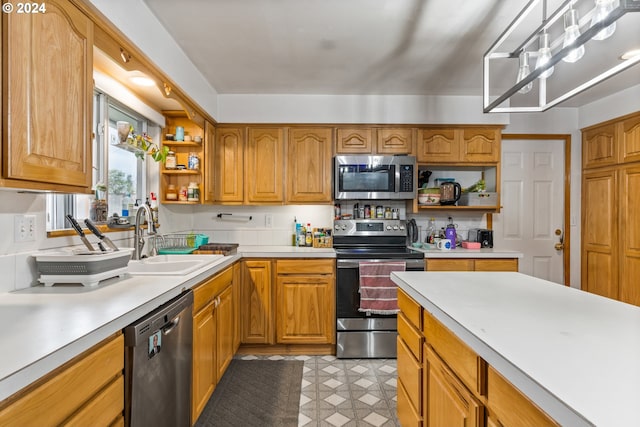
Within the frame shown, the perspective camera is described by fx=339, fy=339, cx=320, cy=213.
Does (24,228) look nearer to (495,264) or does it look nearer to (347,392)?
(347,392)

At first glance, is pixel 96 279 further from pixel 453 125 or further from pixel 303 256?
pixel 453 125

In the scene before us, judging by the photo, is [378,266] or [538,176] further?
[538,176]

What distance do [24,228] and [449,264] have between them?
9.33ft

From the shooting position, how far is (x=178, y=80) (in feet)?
7.69

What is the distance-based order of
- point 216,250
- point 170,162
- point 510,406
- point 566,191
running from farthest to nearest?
point 566,191 → point 170,162 → point 216,250 → point 510,406

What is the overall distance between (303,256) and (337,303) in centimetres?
49

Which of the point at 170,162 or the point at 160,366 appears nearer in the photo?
the point at 160,366

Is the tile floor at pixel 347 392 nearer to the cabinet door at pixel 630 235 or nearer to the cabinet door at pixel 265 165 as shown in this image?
the cabinet door at pixel 265 165

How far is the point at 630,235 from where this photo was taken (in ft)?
10.4

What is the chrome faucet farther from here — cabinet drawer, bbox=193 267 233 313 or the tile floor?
the tile floor

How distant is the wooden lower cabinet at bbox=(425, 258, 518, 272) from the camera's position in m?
2.94

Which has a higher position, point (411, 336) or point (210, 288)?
point (210, 288)

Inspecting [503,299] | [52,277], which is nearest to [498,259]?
[503,299]

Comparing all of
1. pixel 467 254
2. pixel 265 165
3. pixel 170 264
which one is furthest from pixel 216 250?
pixel 467 254
